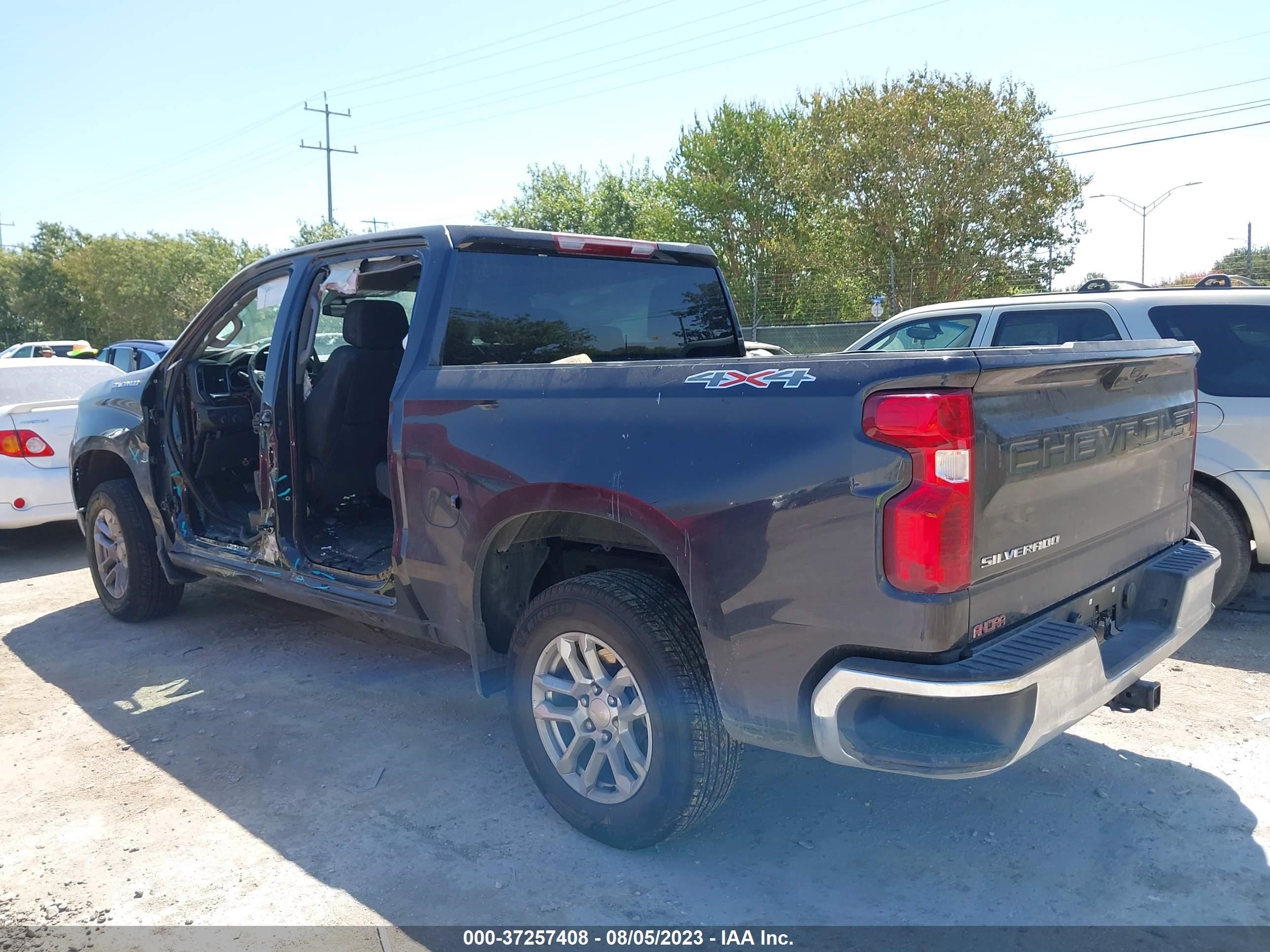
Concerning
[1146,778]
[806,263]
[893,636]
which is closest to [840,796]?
[1146,778]

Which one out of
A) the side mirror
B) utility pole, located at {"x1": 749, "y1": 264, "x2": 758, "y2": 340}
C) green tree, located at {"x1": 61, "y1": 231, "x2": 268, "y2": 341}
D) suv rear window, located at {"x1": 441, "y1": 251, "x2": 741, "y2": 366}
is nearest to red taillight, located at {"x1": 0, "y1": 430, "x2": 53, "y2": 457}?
suv rear window, located at {"x1": 441, "y1": 251, "x2": 741, "y2": 366}

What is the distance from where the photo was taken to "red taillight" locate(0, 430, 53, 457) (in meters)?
7.37

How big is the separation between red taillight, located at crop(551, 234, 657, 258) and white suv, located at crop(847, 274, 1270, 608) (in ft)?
6.74

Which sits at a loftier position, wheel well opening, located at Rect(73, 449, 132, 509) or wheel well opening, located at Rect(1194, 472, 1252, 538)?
wheel well opening, located at Rect(73, 449, 132, 509)

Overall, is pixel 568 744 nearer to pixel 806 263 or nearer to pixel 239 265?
pixel 806 263

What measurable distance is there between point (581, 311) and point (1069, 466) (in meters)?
2.11

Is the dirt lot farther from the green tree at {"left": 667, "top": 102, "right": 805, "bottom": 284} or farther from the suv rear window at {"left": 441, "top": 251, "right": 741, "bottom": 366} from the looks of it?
the green tree at {"left": 667, "top": 102, "right": 805, "bottom": 284}

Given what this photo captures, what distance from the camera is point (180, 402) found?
207 inches

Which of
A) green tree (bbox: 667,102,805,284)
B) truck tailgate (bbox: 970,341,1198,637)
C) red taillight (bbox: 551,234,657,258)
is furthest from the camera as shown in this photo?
green tree (bbox: 667,102,805,284)

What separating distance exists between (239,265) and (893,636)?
5163 centimetres

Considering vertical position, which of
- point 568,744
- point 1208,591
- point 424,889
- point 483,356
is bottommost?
point 424,889

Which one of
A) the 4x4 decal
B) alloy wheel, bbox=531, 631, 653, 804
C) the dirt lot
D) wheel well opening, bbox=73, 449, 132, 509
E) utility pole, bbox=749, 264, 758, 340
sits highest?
utility pole, bbox=749, 264, 758, 340

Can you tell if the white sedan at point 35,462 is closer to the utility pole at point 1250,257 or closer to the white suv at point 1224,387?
the white suv at point 1224,387

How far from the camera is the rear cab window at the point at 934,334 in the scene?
241 inches
